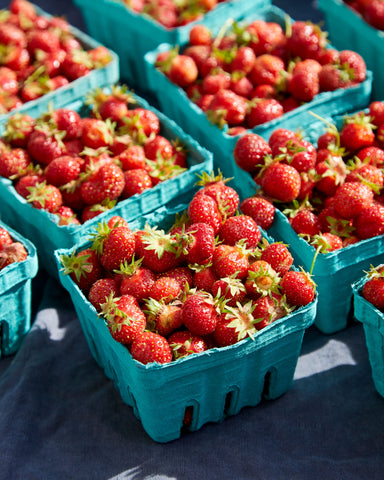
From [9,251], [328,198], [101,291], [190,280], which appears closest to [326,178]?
[328,198]

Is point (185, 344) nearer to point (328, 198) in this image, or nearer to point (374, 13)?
point (328, 198)

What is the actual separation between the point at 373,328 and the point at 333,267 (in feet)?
0.73

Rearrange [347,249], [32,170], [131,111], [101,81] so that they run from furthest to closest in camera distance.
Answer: [101,81] < [131,111] < [32,170] < [347,249]

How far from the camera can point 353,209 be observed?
1.87 meters

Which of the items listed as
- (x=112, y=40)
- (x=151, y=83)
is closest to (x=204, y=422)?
(x=151, y=83)

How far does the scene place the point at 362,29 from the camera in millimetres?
2770

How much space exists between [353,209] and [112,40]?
77.1 inches

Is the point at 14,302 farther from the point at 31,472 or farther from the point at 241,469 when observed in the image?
the point at 241,469

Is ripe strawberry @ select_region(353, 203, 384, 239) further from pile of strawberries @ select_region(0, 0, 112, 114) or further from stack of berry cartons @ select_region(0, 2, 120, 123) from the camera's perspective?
pile of strawberries @ select_region(0, 0, 112, 114)

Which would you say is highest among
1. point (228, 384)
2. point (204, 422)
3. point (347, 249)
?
point (347, 249)

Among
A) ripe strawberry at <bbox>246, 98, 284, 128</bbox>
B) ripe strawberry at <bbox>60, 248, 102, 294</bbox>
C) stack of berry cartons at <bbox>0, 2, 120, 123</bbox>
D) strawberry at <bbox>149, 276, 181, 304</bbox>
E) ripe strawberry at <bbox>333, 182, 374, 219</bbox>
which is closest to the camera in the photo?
strawberry at <bbox>149, 276, 181, 304</bbox>

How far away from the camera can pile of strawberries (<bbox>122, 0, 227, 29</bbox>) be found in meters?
2.96

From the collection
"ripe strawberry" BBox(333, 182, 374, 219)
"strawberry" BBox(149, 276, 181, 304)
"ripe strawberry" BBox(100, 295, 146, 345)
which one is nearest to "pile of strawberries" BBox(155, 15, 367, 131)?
"ripe strawberry" BBox(333, 182, 374, 219)

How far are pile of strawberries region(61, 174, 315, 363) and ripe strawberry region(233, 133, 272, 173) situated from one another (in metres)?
0.23
